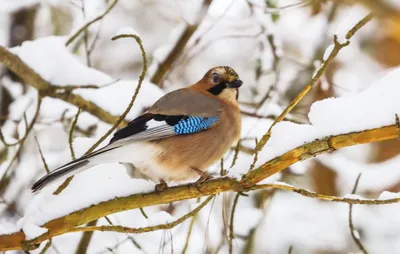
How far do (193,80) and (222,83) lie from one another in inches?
142

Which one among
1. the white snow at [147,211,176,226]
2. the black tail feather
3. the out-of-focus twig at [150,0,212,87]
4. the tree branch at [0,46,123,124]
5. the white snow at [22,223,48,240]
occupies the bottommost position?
the white snow at [22,223,48,240]

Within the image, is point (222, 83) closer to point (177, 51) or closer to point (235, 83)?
point (235, 83)

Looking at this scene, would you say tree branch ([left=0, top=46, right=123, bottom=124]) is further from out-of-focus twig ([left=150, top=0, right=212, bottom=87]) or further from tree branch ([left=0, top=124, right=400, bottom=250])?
tree branch ([left=0, top=124, right=400, bottom=250])

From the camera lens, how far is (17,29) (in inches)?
267

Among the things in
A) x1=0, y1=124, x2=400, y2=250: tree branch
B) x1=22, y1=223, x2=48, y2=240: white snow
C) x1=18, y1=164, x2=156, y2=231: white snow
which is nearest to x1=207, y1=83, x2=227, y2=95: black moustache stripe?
x1=18, y1=164, x2=156, y2=231: white snow

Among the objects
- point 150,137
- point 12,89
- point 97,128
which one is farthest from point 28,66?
point 12,89

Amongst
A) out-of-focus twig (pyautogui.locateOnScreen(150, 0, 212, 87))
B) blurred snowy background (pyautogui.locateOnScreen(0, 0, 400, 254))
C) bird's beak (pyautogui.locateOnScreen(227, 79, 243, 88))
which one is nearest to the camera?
blurred snowy background (pyautogui.locateOnScreen(0, 0, 400, 254))

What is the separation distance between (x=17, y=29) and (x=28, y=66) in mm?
2243

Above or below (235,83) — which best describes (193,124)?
below

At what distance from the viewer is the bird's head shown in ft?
15.0

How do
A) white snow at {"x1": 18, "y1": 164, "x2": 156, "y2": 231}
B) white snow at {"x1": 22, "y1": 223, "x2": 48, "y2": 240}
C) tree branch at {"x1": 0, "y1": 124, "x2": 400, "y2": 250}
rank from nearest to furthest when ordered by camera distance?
tree branch at {"x1": 0, "y1": 124, "x2": 400, "y2": 250}, white snow at {"x1": 22, "y1": 223, "x2": 48, "y2": 240}, white snow at {"x1": 18, "y1": 164, "x2": 156, "y2": 231}

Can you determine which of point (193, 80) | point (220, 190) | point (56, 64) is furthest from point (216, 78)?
point (193, 80)

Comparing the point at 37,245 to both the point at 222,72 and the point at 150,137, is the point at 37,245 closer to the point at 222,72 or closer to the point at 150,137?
the point at 150,137

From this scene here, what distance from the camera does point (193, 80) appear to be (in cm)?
823
